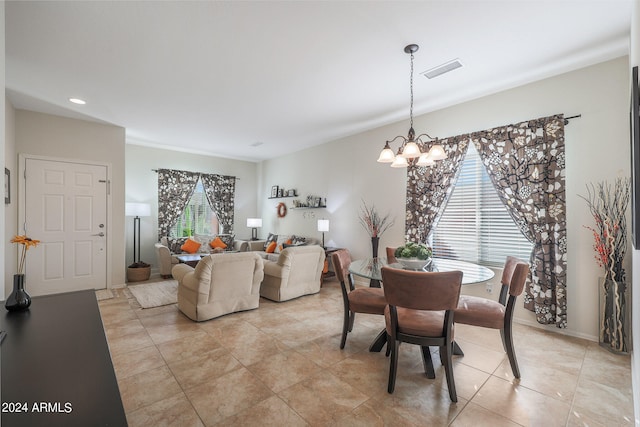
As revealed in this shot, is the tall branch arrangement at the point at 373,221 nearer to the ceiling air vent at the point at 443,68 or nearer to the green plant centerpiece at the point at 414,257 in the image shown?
the green plant centerpiece at the point at 414,257

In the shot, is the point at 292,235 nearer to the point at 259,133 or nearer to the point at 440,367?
the point at 259,133

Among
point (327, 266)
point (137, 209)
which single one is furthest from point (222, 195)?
point (327, 266)

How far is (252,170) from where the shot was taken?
8.10m

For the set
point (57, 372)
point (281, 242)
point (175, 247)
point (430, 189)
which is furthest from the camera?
point (281, 242)

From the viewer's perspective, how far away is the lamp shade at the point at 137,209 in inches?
221

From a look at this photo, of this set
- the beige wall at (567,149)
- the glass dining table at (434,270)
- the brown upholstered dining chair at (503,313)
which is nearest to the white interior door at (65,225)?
the beige wall at (567,149)

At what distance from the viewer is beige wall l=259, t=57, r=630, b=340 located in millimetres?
2881

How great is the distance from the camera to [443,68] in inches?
121

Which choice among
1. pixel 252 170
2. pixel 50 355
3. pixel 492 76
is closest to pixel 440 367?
pixel 50 355

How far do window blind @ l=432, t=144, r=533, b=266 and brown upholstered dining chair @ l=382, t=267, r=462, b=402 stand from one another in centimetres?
201

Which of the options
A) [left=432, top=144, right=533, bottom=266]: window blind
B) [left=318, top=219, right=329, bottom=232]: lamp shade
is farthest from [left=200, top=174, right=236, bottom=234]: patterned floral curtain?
[left=432, top=144, right=533, bottom=266]: window blind

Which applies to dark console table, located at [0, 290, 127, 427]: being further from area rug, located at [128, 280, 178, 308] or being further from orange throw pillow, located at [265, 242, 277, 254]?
orange throw pillow, located at [265, 242, 277, 254]

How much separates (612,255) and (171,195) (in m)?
7.36

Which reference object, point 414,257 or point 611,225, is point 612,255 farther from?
point 414,257
